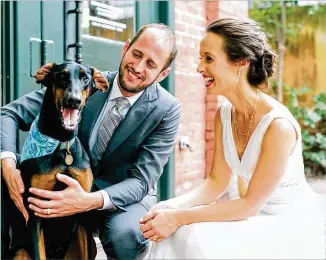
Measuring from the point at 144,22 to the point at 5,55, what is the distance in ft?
1.89

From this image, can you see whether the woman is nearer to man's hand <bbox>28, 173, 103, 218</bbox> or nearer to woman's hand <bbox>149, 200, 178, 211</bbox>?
woman's hand <bbox>149, 200, 178, 211</bbox>

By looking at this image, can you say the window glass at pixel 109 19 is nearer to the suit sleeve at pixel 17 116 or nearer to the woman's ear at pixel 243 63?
the suit sleeve at pixel 17 116

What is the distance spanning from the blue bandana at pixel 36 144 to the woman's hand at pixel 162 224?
394 mm

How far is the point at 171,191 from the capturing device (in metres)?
2.20

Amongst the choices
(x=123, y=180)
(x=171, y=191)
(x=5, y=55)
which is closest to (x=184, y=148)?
(x=171, y=191)

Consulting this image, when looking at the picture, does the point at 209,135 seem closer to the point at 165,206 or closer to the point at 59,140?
the point at 165,206

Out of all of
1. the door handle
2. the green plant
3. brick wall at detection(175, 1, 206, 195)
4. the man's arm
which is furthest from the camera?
the green plant

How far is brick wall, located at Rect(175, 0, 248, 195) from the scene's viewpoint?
2.14 m

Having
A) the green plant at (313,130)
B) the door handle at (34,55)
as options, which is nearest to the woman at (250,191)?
the door handle at (34,55)

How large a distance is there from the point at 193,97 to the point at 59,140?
75 centimetres

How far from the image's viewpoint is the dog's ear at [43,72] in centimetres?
166

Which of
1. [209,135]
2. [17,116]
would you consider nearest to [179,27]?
[209,135]

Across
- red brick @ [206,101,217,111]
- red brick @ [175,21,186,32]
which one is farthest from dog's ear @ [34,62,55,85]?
red brick @ [206,101,217,111]

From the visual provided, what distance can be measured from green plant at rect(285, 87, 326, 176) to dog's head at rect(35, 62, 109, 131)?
2.20 meters
